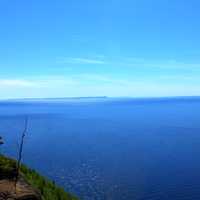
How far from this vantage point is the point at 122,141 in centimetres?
11088

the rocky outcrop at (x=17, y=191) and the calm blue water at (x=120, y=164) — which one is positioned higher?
the rocky outcrop at (x=17, y=191)

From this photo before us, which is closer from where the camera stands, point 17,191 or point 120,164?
point 17,191

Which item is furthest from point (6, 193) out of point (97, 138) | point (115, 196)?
point (97, 138)

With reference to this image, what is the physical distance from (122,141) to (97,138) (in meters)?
11.8

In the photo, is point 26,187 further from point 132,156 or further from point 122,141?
point 122,141

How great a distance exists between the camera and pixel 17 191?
64.6ft

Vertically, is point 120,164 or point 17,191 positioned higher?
point 17,191

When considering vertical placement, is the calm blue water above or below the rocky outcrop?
below

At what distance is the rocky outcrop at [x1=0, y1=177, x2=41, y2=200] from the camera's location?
62.2 ft

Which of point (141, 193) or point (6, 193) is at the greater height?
point (6, 193)

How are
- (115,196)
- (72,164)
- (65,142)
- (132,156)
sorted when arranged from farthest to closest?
(65,142) < (132,156) < (72,164) < (115,196)

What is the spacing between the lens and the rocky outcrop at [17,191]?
1897 cm

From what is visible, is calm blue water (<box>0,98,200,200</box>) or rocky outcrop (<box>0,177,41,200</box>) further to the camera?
calm blue water (<box>0,98,200,200</box>)

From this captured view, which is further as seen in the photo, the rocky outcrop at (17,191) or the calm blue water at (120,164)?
the calm blue water at (120,164)
